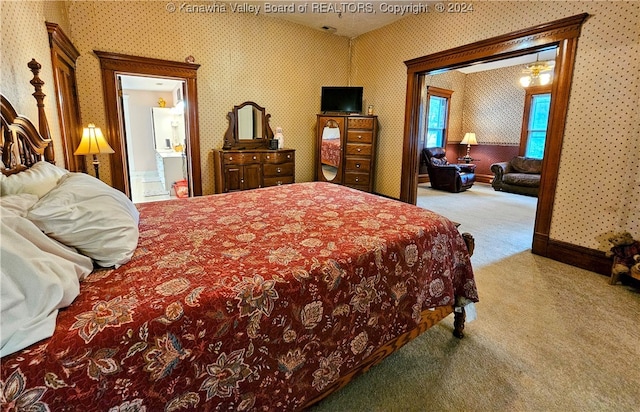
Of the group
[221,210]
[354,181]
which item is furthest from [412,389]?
[354,181]

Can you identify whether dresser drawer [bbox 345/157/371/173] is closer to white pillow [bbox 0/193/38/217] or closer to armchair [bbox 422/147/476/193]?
armchair [bbox 422/147/476/193]

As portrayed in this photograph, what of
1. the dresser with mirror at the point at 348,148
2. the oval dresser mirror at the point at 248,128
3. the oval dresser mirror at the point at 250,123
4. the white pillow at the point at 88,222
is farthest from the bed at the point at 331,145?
the white pillow at the point at 88,222

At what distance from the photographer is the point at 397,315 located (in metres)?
1.48

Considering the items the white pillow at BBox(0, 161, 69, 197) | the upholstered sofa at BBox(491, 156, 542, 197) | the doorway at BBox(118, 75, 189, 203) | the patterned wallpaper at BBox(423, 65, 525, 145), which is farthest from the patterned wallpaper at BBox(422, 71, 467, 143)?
the white pillow at BBox(0, 161, 69, 197)

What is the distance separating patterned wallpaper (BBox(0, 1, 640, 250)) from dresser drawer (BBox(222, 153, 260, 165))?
374mm

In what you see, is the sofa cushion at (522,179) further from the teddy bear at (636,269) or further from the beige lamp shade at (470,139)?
the teddy bear at (636,269)

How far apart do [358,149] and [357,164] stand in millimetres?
247

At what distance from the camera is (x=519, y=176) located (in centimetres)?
642

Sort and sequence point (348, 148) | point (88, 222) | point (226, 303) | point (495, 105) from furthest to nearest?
point (495, 105), point (348, 148), point (88, 222), point (226, 303)

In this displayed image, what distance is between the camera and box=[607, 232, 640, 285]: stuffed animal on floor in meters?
2.45

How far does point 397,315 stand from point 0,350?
135 centimetres

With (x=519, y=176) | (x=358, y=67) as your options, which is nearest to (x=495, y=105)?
(x=519, y=176)

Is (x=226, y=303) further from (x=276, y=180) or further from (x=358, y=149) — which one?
(x=358, y=149)

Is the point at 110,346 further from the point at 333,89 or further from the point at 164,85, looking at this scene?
the point at 164,85
